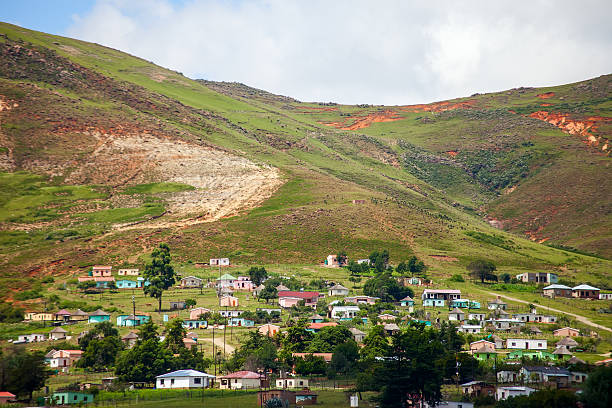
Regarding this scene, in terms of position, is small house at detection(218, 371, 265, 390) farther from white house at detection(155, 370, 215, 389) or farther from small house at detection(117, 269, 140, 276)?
small house at detection(117, 269, 140, 276)

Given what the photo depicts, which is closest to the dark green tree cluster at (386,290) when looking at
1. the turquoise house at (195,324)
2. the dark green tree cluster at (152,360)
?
the turquoise house at (195,324)

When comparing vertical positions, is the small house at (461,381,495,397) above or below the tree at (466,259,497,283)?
below

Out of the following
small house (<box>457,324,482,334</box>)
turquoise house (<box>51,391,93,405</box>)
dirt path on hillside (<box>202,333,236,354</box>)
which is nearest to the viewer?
turquoise house (<box>51,391,93,405</box>)

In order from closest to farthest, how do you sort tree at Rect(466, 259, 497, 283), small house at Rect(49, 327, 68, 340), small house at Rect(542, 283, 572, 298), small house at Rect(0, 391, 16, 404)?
small house at Rect(0, 391, 16, 404), small house at Rect(49, 327, 68, 340), small house at Rect(542, 283, 572, 298), tree at Rect(466, 259, 497, 283)

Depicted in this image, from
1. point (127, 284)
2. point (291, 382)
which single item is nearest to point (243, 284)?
point (127, 284)

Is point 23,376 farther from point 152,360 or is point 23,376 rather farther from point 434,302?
point 434,302

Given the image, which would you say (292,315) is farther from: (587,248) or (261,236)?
(587,248)

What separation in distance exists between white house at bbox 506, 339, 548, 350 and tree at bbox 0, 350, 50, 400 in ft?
145

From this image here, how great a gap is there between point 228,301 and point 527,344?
3556 cm

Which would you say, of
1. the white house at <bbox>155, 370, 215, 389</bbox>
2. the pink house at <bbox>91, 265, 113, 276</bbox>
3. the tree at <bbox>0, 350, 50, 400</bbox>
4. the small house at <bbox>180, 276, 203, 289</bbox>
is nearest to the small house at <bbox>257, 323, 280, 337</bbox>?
the white house at <bbox>155, 370, 215, 389</bbox>

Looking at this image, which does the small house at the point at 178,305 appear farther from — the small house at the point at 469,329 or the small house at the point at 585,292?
the small house at the point at 585,292

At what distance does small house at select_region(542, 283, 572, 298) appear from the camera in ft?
340

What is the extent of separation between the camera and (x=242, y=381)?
60094mm

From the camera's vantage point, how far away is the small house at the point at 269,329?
78.2 meters
